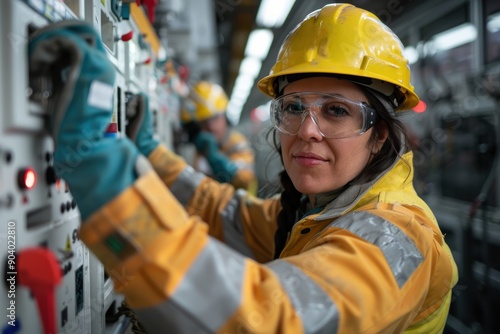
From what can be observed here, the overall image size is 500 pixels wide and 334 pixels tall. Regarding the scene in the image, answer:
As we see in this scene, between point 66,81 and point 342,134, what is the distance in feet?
2.82

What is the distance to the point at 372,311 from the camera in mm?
927

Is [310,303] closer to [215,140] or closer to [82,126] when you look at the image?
[82,126]

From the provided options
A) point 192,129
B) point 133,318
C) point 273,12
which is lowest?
point 133,318

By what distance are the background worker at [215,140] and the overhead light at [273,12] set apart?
103cm

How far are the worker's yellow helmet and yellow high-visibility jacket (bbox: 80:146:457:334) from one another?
307 centimetres

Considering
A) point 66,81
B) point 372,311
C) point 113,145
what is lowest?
point 372,311

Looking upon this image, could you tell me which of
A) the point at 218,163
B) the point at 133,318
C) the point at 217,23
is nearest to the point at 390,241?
the point at 133,318

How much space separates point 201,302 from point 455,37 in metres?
3.63

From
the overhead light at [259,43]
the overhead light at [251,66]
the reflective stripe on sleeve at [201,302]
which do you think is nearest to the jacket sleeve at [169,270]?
the reflective stripe on sleeve at [201,302]

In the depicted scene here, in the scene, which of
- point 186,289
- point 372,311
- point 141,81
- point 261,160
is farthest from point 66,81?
point 261,160

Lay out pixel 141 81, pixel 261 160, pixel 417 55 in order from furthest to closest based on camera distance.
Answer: pixel 261 160 < pixel 417 55 < pixel 141 81

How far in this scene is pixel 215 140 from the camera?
3.85 meters

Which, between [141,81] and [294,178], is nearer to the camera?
[294,178]

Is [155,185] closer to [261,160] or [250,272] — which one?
[250,272]
